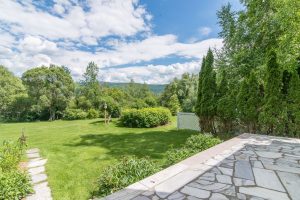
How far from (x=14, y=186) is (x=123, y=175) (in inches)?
68.3

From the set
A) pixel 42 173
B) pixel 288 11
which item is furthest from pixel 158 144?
pixel 288 11

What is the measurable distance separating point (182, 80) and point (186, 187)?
25537 millimetres

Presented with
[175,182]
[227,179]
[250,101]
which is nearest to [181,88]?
[250,101]

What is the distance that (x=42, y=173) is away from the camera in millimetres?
4730

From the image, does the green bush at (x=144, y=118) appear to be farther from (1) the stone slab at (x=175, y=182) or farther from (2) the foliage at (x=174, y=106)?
(1) the stone slab at (x=175, y=182)

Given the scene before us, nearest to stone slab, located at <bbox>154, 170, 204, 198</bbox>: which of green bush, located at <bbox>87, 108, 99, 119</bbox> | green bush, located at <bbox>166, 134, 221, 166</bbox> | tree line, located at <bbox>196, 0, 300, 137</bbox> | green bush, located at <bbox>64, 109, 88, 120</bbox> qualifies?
green bush, located at <bbox>166, 134, 221, 166</bbox>

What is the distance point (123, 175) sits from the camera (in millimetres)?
3439

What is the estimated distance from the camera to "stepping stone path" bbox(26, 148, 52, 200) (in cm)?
355

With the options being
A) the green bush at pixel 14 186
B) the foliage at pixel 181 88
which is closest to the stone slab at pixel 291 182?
the green bush at pixel 14 186

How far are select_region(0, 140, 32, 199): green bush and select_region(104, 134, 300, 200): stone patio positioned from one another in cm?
202

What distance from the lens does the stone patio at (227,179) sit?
7.67ft

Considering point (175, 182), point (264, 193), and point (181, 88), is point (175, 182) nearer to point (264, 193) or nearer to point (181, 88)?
point (264, 193)

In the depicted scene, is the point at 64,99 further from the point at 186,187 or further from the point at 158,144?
the point at 186,187

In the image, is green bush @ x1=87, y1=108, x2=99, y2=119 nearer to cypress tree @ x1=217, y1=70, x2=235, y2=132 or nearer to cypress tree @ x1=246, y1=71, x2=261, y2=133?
cypress tree @ x1=217, y1=70, x2=235, y2=132
